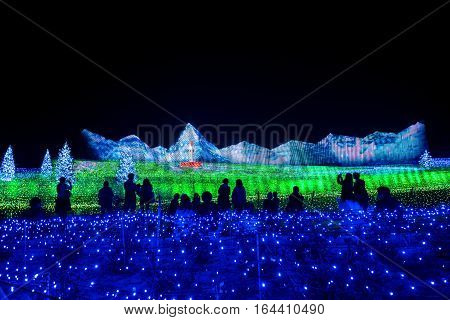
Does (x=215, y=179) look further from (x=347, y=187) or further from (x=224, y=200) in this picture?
(x=347, y=187)

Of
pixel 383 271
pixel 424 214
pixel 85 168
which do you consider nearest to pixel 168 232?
pixel 383 271

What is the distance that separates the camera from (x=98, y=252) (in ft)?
24.7

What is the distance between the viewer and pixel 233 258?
6910mm

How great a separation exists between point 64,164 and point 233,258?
16661 millimetres

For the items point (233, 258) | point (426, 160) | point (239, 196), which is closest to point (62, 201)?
point (239, 196)

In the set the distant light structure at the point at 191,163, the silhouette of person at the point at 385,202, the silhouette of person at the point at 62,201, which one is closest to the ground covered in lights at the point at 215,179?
the distant light structure at the point at 191,163

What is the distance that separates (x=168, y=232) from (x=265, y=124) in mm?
12763

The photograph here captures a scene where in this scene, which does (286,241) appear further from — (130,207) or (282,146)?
(282,146)

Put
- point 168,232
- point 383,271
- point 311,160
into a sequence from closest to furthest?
point 383,271 → point 168,232 → point 311,160

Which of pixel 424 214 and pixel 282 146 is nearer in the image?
pixel 424 214

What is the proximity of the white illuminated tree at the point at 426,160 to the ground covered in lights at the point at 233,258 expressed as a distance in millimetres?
15177

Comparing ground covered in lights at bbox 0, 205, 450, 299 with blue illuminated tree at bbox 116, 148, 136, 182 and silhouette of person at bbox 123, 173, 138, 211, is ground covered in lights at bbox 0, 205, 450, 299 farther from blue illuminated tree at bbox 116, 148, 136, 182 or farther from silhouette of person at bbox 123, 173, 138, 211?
blue illuminated tree at bbox 116, 148, 136, 182

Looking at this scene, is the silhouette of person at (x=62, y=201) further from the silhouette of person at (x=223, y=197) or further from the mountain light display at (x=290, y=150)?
the mountain light display at (x=290, y=150)

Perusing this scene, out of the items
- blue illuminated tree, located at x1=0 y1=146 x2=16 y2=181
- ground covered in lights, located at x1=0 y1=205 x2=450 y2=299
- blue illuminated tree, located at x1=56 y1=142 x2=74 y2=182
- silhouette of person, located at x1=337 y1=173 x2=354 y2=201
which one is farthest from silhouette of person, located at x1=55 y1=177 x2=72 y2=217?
blue illuminated tree, located at x1=0 y1=146 x2=16 y2=181
